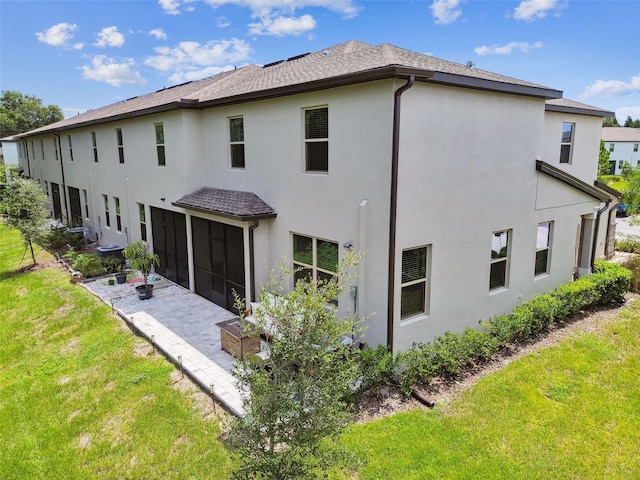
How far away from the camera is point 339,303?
8547 millimetres

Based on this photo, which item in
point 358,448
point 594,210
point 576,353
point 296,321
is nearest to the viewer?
point 296,321

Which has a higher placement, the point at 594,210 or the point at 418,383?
the point at 594,210

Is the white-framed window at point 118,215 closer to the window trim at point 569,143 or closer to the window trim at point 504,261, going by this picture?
the window trim at point 504,261

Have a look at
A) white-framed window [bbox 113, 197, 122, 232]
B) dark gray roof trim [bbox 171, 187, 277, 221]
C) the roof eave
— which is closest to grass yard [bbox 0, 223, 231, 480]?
dark gray roof trim [bbox 171, 187, 277, 221]

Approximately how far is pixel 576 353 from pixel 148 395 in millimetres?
9288

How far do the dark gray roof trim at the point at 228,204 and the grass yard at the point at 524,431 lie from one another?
17.8ft

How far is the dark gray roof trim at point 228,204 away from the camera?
9805 millimetres

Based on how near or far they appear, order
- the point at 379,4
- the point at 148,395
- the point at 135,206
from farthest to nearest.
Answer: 1. the point at 135,206
2. the point at 379,4
3. the point at 148,395

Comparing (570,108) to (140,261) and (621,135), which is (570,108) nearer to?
(140,261)

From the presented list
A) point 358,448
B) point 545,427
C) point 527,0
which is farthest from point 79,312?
point 527,0

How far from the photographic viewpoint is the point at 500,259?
1003 cm

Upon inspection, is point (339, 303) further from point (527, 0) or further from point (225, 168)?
point (527, 0)

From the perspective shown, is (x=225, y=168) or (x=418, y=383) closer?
(x=418, y=383)

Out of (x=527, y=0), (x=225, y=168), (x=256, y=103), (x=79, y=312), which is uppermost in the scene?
(x=527, y=0)
